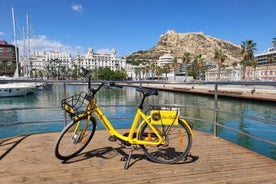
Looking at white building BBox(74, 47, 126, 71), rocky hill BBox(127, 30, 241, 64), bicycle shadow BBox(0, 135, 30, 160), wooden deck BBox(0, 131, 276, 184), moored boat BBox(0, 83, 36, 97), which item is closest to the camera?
wooden deck BBox(0, 131, 276, 184)

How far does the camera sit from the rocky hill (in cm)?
16200

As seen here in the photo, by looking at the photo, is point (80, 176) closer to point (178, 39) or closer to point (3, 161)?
point (3, 161)

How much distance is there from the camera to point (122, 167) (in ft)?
8.70

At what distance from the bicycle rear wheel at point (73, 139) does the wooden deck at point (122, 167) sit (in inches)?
4.4

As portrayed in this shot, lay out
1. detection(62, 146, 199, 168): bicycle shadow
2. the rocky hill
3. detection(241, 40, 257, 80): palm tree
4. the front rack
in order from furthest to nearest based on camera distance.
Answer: the rocky hill → detection(241, 40, 257, 80): palm tree → detection(62, 146, 199, 168): bicycle shadow → the front rack

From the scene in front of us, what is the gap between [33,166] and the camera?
268 cm

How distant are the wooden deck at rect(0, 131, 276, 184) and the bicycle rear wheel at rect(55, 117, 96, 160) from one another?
0.37ft

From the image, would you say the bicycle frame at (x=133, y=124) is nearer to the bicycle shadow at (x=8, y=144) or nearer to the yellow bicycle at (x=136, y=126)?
the yellow bicycle at (x=136, y=126)

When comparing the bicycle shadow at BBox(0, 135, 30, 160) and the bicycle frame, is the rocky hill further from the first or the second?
the bicycle frame

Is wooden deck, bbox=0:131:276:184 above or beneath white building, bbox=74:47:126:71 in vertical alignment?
beneath

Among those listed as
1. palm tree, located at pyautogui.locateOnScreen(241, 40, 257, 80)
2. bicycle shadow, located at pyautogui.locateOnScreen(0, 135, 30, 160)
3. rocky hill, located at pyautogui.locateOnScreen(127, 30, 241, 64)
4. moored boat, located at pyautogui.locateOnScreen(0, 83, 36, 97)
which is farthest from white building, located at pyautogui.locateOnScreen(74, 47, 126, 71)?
bicycle shadow, located at pyautogui.locateOnScreen(0, 135, 30, 160)

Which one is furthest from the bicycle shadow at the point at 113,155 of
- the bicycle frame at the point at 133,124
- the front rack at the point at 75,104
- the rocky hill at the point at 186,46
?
the rocky hill at the point at 186,46

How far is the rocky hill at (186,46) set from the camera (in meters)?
162

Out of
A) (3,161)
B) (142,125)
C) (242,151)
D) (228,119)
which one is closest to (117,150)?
(142,125)
